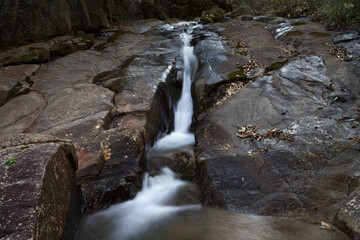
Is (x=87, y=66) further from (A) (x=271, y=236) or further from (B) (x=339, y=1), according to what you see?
(B) (x=339, y=1)

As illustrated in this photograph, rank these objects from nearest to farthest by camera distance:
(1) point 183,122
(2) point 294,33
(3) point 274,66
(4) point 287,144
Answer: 1. (4) point 287,144
2. (1) point 183,122
3. (3) point 274,66
4. (2) point 294,33

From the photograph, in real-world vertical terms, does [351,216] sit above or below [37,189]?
below

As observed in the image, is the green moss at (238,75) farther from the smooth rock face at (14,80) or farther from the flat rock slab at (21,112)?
the smooth rock face at (14,80)

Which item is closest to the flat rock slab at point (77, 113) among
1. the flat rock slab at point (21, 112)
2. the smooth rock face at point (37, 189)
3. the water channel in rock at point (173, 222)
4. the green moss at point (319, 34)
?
the flat rock slab at point (21, 112)

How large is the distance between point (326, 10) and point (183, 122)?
9215mm

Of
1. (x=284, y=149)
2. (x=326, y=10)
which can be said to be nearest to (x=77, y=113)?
(x=284, y=149)

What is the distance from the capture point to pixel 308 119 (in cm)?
512

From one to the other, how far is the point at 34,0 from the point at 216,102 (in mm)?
8461

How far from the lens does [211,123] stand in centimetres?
567

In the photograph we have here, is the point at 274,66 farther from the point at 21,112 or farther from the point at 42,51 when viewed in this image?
the point at 42,51

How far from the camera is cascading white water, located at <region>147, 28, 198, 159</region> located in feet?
19.0

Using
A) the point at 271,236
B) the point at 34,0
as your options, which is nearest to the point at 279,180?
the point at 271,236

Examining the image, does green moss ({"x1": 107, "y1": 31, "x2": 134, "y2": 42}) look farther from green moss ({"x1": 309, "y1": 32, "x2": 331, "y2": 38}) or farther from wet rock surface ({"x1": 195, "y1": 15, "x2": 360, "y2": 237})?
green moss ({"x1": 309, "y1": 32, "x2": 331, "y2": 38})

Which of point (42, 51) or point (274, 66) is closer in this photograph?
point (274, 66)
